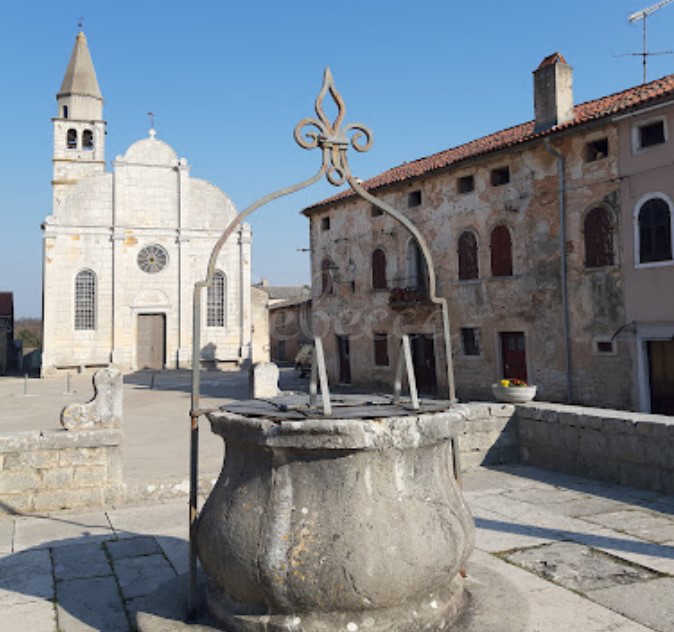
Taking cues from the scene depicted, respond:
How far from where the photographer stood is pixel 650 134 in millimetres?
14273

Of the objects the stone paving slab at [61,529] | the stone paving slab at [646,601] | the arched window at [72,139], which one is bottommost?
the stone paving slab at [61,529]

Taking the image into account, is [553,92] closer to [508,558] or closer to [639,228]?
[639,228]

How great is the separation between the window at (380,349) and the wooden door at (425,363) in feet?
3.58

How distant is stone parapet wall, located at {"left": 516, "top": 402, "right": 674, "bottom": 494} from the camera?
669cm

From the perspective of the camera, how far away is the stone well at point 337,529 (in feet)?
10.8

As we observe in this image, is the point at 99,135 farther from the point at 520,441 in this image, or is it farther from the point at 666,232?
the point at 520,441

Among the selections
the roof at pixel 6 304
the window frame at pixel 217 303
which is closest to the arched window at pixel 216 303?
the window frame at pixel 217 303

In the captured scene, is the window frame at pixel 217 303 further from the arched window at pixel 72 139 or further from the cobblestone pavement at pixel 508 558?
the cobblestone pavement at pixel 508 558

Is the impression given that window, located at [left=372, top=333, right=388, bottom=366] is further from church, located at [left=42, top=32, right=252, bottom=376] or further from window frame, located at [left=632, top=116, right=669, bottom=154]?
church, located at [left=42, top=32, right=252, bottom=376]

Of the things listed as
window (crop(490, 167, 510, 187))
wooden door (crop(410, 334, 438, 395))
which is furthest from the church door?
window (crop(490, 167, 510, 187))

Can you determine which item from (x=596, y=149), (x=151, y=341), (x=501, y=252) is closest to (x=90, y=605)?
(x=596, y=149)

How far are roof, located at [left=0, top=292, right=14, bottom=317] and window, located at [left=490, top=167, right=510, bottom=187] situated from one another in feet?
98.9

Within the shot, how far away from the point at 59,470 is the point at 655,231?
13.2m

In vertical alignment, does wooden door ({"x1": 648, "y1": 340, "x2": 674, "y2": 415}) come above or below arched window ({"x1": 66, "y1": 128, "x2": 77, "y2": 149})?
below
